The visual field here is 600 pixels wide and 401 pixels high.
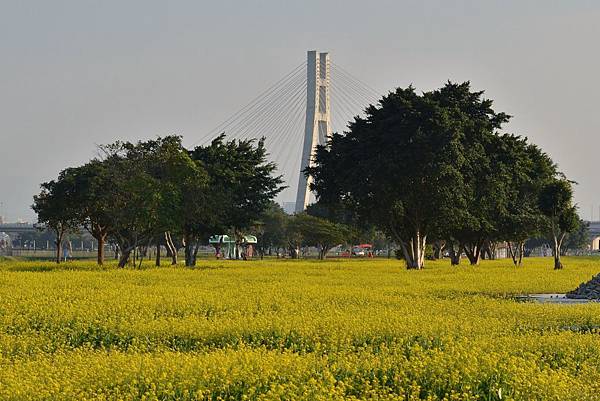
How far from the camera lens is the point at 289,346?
19656 mm

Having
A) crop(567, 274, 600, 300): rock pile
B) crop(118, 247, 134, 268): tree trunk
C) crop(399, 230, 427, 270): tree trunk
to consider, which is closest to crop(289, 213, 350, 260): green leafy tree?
crop(399, 230, 427, 270): tree trunk

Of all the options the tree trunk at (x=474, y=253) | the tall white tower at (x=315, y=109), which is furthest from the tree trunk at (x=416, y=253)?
the tall white tower at (x=315, y=109)

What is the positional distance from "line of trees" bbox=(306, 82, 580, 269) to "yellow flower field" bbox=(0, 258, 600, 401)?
84.6 feet

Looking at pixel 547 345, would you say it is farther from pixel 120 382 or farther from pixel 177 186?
pixel 177 186

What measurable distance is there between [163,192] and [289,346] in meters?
45.8

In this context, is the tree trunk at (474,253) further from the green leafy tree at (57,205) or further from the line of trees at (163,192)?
the green leafy tree at (57,205)

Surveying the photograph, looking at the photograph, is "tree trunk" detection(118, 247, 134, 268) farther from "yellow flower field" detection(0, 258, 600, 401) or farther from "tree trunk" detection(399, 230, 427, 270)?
"yellow flower field" detection(0, 258, 600, 401)

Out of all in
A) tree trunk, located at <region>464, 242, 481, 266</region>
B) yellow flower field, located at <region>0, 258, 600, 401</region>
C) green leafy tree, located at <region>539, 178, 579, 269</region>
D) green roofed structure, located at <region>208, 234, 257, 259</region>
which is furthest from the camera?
green roofed structure, located at <region>208, 234, 257, 259</region>

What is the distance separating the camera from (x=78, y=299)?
30500mm

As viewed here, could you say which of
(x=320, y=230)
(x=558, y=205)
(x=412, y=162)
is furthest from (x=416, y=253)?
(x=320, y=230)

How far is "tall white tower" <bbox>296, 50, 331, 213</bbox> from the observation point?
413 ft

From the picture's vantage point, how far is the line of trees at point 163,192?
6438 cm

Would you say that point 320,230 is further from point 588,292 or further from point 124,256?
point 588,292

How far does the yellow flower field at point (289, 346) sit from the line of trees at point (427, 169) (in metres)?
25.8
